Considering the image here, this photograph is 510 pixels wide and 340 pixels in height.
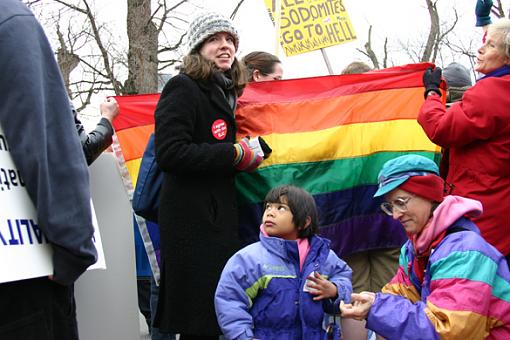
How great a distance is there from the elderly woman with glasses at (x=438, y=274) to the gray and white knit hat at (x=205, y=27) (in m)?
1.32

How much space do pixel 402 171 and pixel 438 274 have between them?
0.48m

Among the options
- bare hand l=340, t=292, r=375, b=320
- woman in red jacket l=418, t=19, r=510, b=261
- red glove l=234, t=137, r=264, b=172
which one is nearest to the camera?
bare hand l=340, t=292, r=375, b=320

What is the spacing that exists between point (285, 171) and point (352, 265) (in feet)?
2.45

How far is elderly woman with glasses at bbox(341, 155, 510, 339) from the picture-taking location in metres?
2.44

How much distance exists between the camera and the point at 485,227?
3291 millimetres

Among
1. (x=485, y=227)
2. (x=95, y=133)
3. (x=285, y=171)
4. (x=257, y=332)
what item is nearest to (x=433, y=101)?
(x=485, y=227)

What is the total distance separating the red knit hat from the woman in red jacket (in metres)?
0.63

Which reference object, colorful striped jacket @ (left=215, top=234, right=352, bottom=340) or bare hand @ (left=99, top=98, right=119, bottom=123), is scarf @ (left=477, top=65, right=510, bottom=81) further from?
bare hand @ (left=99, top=98, right=119, bottom=123)

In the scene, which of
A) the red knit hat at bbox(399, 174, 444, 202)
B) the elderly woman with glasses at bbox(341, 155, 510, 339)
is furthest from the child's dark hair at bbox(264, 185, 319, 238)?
the red knit hat at bbox(399, 174, 444, 202)

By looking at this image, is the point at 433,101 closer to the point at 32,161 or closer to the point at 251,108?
the point at 251,108

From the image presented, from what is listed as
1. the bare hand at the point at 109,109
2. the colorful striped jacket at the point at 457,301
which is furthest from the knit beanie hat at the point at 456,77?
the bare hand at the point at 109,109

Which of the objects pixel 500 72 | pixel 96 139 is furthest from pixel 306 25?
pixel 96 139

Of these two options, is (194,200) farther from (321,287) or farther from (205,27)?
(205,27)

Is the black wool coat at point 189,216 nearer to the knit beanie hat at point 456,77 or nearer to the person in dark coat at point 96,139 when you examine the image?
the person in dark coat at point 96,139
